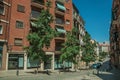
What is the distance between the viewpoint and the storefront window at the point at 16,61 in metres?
33.1

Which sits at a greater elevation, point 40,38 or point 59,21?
point 59,21

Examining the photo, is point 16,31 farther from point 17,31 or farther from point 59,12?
point 59,12

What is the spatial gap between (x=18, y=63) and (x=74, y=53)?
10528mm

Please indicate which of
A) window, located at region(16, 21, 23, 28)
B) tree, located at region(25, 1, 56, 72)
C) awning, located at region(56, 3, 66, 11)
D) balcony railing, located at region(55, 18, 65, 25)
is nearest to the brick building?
window, located at region(16, 21, 23, 28)

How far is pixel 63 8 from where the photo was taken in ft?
146

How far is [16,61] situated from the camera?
1336 inches

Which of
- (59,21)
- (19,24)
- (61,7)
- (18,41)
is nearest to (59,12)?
(61,7)

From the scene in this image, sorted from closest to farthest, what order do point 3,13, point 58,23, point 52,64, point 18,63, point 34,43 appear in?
point 34,43
point 3,13
point 18,63
point 52,64
point 58,23

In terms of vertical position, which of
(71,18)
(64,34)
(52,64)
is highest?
(71,18)

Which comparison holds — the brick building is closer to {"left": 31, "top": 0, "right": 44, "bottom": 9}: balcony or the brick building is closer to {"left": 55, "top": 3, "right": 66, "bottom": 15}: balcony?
{"left": 31, "top": 0, "right": 44, "bottom": 9}: balcony

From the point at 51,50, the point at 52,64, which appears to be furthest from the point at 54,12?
the point at 52,64

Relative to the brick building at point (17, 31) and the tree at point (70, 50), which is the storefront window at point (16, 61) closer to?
the brick building at point (17, 31)

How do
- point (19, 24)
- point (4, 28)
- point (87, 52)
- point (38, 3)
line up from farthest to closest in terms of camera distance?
point (87, 52), point (38, 3), point (19, 24), point (4, 28)

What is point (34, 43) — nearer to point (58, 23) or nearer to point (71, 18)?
point (58, 23)
